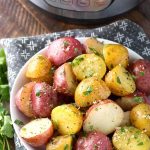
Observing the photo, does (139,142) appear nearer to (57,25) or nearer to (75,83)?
(75,83)

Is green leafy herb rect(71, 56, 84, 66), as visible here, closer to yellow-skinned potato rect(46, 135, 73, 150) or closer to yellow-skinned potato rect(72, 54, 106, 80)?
yellow-skinned potato rect(72, 54, 106, 80)

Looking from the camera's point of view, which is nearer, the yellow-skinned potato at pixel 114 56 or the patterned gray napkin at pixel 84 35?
the yellow-skinned potato at pixel 114 56

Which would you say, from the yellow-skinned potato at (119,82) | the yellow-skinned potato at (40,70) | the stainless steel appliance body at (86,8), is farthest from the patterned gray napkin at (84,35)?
the yellow-skinned potato at (119,82)

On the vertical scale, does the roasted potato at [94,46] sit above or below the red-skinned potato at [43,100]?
above

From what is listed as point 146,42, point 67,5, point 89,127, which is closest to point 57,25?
point 67,5

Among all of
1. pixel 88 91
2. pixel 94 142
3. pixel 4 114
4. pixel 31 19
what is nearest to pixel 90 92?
pixel 88 91

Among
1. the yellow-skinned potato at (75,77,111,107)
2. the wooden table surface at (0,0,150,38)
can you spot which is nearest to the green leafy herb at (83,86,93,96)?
the yellow-skinned potato at (75,77,111,107)

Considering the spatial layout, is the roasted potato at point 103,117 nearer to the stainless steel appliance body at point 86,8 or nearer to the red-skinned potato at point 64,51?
the red-skinned potato at point 64,51
